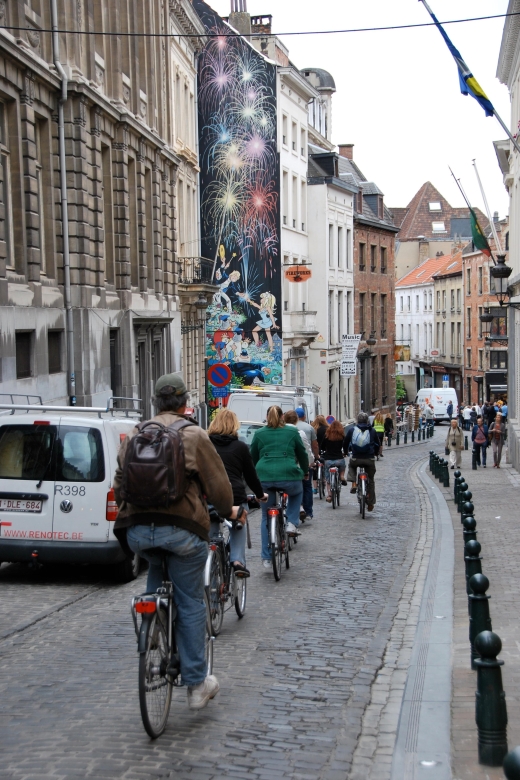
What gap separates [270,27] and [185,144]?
17418 mm

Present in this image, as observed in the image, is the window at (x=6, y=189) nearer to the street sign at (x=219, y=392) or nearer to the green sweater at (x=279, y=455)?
the street sign at (x=219, y=392)

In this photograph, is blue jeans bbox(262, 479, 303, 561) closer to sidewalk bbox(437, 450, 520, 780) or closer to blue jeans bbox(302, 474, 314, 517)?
sidewalk bbox(437, 450, 520, 780)

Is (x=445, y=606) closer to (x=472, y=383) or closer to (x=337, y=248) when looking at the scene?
(x=337, y=248)

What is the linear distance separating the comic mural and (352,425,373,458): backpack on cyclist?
24117mm

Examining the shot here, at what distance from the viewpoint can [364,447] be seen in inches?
671

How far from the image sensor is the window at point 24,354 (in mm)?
19094

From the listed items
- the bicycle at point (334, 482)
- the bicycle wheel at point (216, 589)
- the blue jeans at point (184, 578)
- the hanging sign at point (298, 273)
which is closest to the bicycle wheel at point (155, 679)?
the blue jeans at point (184, 578)

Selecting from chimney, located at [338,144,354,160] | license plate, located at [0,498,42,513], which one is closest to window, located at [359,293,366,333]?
chimney, located at [338,144,354,160]

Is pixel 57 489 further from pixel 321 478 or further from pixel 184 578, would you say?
pixel 321 478

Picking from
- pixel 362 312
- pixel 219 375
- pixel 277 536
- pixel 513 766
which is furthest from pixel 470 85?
pixel 362 312

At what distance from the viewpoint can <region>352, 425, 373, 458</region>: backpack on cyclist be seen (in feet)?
55.8

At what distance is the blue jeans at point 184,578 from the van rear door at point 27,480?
187 inches

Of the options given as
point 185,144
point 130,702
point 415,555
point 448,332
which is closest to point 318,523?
point 415,555

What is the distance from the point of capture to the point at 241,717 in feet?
19.6
